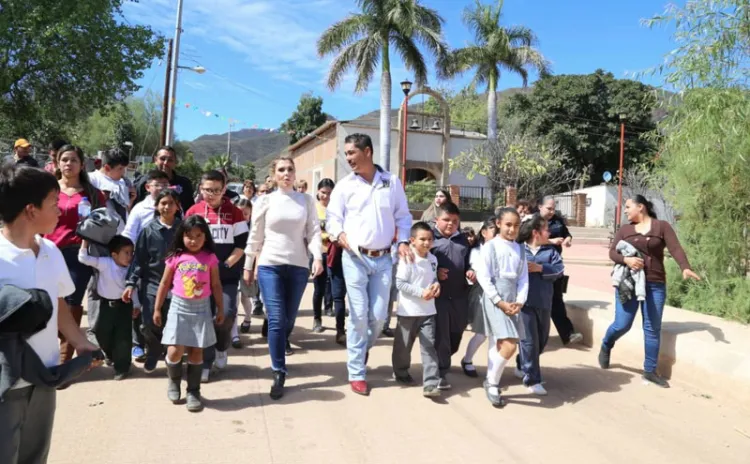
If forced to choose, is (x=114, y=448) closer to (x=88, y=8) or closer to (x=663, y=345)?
(x=663, y=345)

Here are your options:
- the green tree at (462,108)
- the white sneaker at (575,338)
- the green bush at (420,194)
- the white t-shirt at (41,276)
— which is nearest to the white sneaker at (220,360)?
the white t-shirt at (41,276)

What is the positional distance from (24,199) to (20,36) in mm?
16760

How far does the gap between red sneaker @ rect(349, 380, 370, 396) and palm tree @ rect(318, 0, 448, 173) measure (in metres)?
18.5

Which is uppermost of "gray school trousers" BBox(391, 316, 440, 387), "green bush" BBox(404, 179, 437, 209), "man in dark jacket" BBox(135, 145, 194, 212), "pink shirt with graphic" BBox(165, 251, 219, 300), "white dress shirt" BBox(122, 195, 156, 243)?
"green bush" BBox(404, 179, 437, 209)

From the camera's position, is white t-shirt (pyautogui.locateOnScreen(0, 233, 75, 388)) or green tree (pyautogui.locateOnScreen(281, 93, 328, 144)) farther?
green tree (pyautogui.locateOnScreen(281, 93, 328, 144))

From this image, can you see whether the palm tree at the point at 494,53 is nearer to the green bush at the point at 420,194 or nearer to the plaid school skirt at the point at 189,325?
the green bush at the point at 420,194

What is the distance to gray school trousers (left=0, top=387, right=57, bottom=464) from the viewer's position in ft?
6.28

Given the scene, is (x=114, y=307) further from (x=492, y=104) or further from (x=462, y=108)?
(x=462, y=108)

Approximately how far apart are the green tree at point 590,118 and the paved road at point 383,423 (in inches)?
1290

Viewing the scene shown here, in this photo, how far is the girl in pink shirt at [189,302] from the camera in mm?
3832

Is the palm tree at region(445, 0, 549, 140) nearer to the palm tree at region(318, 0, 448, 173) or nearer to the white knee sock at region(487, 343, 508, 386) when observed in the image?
the palm tree at region(318, 0, 448, 173)

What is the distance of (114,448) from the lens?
318cm

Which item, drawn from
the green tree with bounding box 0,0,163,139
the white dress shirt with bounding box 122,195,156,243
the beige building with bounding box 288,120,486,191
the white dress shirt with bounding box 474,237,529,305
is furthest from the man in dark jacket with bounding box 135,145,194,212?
the beige building with bounding box 288,120,486,191

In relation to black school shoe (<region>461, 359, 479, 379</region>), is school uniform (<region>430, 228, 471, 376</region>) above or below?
above
